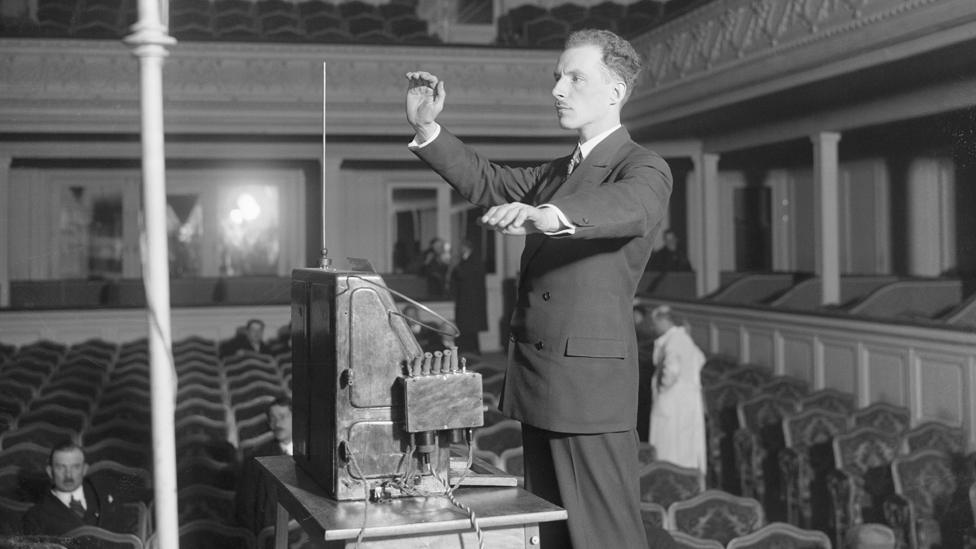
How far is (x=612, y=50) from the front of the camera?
2115mm

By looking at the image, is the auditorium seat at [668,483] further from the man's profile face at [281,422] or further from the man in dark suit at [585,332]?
the man in dark suit at [585,332]

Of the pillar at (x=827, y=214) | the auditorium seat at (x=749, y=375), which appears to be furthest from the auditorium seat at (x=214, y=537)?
the pillar at (x=827, y=214)

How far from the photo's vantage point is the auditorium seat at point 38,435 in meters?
6.32

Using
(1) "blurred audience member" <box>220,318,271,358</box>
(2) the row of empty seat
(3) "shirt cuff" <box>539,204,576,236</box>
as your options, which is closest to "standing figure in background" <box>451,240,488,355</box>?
(2) the row of empty seat

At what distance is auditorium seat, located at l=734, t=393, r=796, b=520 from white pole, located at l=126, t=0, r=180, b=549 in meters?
6.66

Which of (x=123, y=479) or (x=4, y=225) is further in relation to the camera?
(x=4, y=225)

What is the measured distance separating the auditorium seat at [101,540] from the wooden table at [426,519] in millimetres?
2524

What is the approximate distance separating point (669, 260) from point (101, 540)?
12.1 metres

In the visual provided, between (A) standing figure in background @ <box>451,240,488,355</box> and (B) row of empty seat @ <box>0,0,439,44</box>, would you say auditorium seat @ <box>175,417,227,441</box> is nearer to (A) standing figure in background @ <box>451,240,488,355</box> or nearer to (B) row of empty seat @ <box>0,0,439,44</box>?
(A) standing figure in background @ <box>451,240,488,355</box>

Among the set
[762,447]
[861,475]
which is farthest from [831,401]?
[861,475]

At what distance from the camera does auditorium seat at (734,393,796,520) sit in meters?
7.76

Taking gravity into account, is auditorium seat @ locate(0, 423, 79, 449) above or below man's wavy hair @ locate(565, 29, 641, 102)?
below

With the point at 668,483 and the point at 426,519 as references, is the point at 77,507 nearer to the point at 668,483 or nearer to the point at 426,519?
the point at 668,483

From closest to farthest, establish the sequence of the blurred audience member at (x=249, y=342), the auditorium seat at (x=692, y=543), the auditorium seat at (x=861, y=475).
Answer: the auditorium seat at (x=692, y=543)
the auditorium seat at (x=861, y=475)
the blurred audience member at (x=249, y=342)
